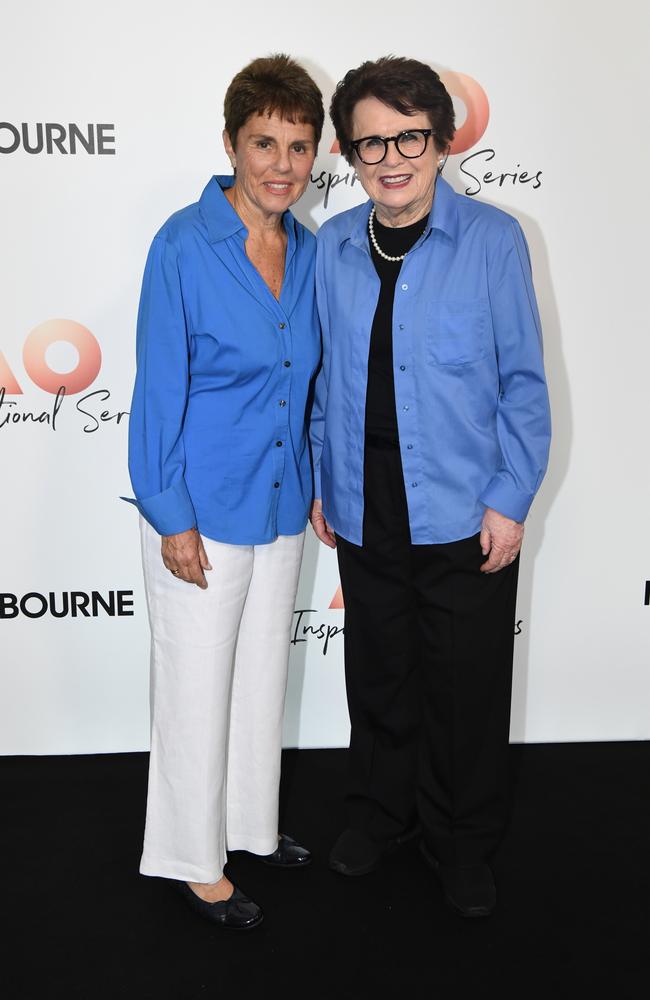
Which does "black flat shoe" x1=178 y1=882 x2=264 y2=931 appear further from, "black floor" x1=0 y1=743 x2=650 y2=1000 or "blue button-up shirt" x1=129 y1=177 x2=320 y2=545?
"blue button-up shirt" x1=129 y1=177 x2=320 y2=545

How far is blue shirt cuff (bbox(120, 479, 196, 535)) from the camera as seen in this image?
182 centimetres

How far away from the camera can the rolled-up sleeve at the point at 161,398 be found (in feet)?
5.83

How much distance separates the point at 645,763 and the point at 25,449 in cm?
189

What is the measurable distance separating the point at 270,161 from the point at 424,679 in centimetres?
110

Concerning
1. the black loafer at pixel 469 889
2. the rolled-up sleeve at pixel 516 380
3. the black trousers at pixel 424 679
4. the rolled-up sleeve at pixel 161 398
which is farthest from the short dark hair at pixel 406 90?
the black loafer at pixel 469 889

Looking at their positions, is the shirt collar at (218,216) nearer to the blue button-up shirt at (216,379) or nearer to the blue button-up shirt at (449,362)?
the blue button-up shirt at (216,379)

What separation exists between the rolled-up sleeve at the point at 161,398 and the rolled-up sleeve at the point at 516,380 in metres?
0.58

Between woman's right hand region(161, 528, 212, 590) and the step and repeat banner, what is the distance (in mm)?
782

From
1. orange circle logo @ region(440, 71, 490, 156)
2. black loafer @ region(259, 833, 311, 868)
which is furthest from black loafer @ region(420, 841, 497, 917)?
orange circle logo @ region(440, 71, 490, 156)

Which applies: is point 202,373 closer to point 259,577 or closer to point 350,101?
point 259,577

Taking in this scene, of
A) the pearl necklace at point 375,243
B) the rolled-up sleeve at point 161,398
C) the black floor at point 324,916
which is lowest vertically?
the black floor at point 324,916

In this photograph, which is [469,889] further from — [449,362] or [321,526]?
[449,362]

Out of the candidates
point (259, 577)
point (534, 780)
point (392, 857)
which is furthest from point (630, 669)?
point (259, 577)

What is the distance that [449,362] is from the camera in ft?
6.08
